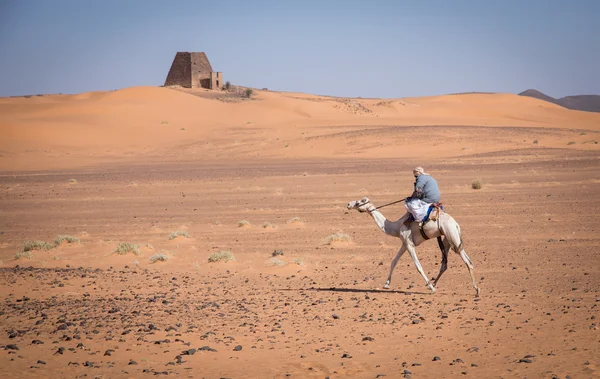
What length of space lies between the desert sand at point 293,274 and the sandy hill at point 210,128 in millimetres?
8256

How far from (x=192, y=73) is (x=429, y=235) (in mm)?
93122

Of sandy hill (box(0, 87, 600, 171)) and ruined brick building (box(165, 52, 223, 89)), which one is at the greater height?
ruined brick building (box(165, 52, 223, 89))

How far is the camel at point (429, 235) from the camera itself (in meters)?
11.8

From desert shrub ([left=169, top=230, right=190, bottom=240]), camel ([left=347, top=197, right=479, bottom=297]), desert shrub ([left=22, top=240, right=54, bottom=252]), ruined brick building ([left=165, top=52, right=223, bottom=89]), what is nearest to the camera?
camel ([left=347, top=197, right=479, bottom=297])

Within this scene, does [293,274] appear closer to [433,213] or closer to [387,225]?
[387,225]

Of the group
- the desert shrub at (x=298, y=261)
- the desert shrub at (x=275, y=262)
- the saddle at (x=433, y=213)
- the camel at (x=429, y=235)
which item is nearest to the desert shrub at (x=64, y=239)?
the desert shrub at (x=275, y=262)

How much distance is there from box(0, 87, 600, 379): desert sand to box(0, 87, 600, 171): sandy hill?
826 centimetres

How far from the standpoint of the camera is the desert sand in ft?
29.9

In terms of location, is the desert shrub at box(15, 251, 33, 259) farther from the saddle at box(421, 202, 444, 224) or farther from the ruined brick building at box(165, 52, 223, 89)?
the ruined brick building at box(165, 52, 223, 89)

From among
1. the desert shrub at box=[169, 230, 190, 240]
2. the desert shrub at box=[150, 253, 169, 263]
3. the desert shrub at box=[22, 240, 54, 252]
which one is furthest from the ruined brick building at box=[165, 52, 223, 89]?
the desert shrub at box=[150, 253, 169, 263]

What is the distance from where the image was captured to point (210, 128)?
238 ft

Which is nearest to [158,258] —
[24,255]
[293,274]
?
[293,274]

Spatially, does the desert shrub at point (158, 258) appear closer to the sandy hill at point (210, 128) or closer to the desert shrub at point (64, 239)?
the desert shrub at point (64, 239)

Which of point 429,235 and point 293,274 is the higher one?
point 429,235
